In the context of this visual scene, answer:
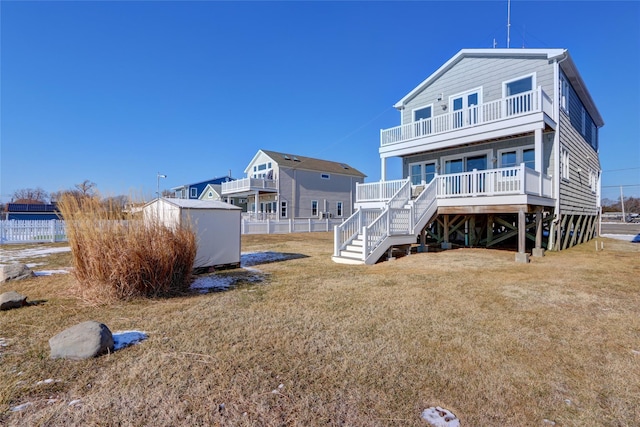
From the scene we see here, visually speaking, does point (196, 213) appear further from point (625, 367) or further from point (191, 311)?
point (625, 367)

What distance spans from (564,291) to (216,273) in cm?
699

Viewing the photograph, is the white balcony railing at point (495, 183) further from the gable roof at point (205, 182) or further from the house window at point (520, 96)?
the gable roof at point (205, 182)

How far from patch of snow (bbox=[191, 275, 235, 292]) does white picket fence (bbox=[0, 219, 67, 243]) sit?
11.6m

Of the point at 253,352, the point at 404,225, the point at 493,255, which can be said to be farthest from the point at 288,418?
the point at 493,255

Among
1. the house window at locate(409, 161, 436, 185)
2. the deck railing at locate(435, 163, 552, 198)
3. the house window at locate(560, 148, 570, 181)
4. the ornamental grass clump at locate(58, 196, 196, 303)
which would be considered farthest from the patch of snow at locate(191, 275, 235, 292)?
the house window at locate(560, 148, 570, 181)

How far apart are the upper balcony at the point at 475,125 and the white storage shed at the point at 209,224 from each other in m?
8.18

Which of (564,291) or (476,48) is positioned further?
(476,48)

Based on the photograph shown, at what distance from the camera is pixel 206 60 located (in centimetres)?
1514

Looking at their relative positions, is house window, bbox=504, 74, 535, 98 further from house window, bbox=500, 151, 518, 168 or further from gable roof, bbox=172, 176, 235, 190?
gable roof, bbox=172, 176, 235, 190

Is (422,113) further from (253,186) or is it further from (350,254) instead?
(253,186)

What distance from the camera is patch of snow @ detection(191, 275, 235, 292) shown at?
18.8 feet

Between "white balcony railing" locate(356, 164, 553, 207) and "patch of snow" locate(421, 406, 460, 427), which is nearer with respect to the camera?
"patch of snow" locate(421, 406, 460, 427)

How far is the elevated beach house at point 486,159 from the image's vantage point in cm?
930

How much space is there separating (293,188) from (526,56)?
19278 mm
